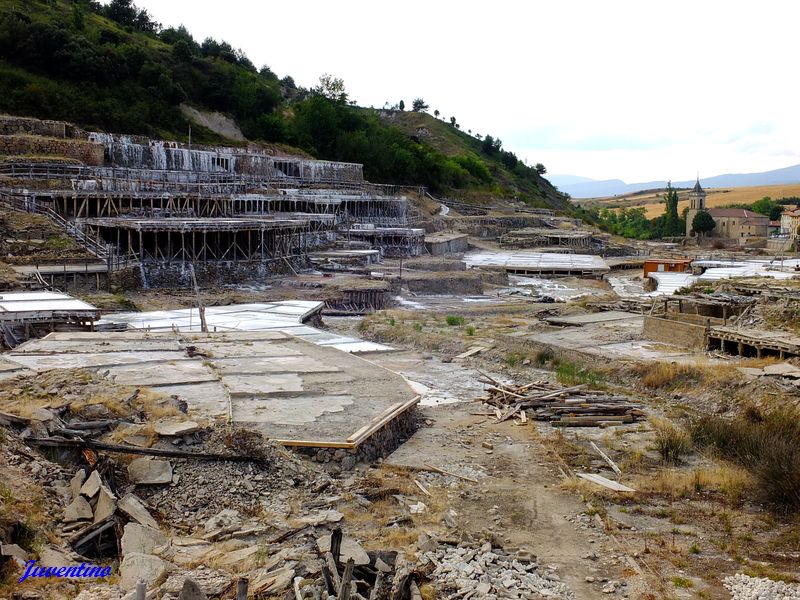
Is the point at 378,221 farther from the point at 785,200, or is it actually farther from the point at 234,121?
the point at 785,200

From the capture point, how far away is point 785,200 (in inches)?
5492

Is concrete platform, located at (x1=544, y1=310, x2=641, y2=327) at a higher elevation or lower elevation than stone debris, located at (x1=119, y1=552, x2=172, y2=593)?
lower

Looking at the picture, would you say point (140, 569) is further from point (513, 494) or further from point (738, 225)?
point (738, 225)

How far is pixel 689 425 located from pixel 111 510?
1210cm

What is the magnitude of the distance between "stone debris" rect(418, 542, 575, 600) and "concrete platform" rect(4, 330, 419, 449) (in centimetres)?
388

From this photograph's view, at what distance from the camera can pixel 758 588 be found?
34.7 feet

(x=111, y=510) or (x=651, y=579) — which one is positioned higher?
(x=111, y=510)

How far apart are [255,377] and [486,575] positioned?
31.1 feet

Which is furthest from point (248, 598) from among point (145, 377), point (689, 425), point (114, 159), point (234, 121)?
point (234, 121)

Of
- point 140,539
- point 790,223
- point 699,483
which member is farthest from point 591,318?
point 790,223

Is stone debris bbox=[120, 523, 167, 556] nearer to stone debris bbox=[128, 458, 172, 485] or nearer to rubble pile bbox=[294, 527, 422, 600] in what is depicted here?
stone debris bbox=[128, 458, 172, 485]

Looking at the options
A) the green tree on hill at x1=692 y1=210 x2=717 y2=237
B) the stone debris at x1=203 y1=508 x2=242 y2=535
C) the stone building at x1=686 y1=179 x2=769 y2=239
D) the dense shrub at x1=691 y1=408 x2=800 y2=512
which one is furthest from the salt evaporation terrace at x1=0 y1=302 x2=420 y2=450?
the stone building at x1=686 y1=179 x2=769 y2=239

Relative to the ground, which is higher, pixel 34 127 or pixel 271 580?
pixel 34 127

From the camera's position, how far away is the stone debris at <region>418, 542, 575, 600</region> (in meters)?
10.1
